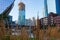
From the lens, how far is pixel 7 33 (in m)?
1.66

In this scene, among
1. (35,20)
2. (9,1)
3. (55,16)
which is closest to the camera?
(35,20)

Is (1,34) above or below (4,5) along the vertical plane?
below

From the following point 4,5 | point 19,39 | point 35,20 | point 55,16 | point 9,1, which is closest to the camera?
point 19,39

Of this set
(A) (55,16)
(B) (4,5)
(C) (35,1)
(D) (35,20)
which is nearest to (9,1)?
(B) (4,5)

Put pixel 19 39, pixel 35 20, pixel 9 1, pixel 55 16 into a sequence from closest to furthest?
pixel 19 39, pixel 35 20, pixel 9 1, pixel 55 16

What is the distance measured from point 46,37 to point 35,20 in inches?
8.7

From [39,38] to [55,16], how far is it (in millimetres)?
5006

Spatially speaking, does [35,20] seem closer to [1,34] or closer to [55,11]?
[1,34]

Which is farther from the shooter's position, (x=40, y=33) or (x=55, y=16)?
(x=55, y=16)

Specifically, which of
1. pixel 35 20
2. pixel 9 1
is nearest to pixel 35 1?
pixel 9 1

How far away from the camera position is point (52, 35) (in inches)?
65.1

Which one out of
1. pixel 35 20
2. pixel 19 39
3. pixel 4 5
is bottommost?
pixel 19 39

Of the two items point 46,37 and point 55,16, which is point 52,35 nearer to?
point 46,37

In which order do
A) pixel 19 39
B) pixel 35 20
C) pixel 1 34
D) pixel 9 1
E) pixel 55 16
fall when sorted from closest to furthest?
1. pixel 1 34
2. pixel 19 39
3. pixel 35 20
4. pixel 9 1
5. pixel 55 16
